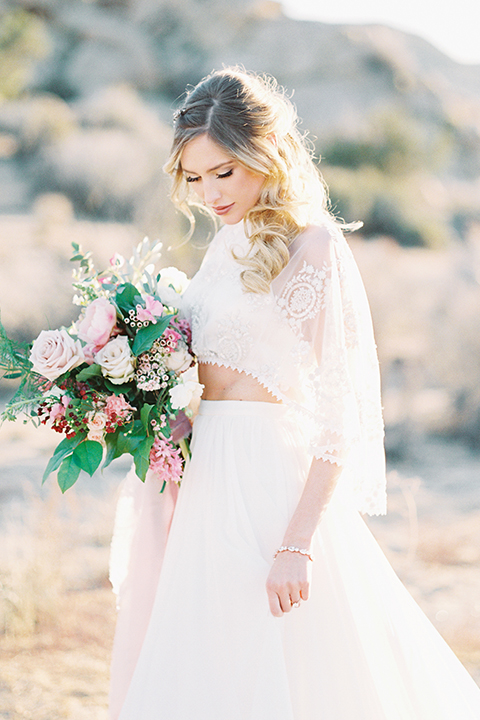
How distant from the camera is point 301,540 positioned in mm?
1367

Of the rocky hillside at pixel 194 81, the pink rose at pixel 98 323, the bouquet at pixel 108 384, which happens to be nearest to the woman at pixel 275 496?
the bouquet at pixel 108 384

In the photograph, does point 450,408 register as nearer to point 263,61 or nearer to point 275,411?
point 275,411

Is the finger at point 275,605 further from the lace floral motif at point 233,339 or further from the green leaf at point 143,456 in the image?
the lace floral motif at point 233,339

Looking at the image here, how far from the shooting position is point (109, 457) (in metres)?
1.43

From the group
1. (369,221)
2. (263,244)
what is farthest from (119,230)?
(263,244)

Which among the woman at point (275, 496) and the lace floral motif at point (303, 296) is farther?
the lace floral motif at point (303, 296)

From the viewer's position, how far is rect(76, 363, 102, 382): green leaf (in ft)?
4.67

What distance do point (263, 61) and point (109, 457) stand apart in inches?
539

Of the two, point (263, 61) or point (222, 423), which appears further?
point (263, 61)

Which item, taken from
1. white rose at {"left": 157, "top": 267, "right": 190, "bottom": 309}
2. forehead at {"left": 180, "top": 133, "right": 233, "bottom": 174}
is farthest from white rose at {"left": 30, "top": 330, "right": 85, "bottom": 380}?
forehead at {"left": 180, "top": 133, "right": 233, "bottom": 174}

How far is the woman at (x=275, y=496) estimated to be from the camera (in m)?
1.37

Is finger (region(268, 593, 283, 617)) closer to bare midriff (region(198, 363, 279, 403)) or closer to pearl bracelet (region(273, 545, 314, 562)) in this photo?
pearl bracelet (region(273, 545, 314, 562))

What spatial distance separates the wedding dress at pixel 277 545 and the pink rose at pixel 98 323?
0.28 meters

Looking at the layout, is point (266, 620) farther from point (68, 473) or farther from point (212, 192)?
point (212, 192)
